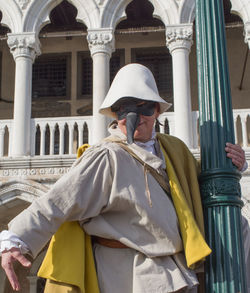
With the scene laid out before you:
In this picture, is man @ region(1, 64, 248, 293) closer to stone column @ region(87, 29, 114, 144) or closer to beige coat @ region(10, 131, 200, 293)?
beige coat @ region(10, 131, 200, 293)

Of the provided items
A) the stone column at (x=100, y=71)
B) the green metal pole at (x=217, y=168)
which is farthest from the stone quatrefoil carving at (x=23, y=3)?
the green metal pole at (x=217, y=168)

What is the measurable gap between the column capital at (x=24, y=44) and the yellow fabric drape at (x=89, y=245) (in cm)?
742

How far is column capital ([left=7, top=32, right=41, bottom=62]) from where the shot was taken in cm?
983

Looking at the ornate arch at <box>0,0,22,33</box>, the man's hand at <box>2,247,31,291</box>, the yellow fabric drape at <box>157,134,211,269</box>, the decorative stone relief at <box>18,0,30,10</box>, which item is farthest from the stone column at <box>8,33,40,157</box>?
the man's hand at <box>2,247,31,291</box>

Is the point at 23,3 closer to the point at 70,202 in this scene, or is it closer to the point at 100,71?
the point at 100,71

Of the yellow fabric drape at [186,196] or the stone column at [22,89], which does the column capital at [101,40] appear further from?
the yellow fabric drape at [186,196]

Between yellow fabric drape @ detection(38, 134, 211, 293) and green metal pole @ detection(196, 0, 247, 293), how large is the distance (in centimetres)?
6

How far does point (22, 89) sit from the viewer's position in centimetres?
965

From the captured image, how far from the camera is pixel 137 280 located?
97.4 inches

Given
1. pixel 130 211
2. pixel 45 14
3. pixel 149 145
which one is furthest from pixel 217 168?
pixel 45 14

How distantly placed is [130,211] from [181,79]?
705 cm

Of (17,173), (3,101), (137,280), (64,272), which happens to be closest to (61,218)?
(64,272)

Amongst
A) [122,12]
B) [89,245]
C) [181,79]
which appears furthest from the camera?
[122,12]

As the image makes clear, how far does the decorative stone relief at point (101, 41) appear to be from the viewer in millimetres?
9758
